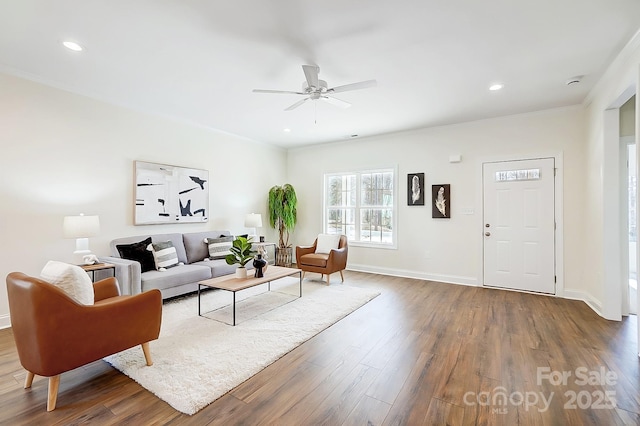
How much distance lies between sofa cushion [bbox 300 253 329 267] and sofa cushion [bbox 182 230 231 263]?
1.67 metres

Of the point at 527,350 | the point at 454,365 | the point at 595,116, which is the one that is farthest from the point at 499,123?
the point at 454,365

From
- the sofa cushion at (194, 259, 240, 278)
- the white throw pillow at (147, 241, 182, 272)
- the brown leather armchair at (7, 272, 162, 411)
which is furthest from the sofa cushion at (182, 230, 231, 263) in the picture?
the brown leather armchair at (7, 272, 162, 411)

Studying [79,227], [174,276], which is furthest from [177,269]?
[79,227]

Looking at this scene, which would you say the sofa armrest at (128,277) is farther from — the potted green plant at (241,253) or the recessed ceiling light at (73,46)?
the recessed ceiling light at (73,46)

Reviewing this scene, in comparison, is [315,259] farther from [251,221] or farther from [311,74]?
[311,74]

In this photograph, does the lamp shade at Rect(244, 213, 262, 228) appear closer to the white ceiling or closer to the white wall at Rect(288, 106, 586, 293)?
the white wall at Rect(288, 106, 586, 293)

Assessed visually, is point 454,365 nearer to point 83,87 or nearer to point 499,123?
point 499,123

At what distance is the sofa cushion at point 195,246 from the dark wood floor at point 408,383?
215 cm

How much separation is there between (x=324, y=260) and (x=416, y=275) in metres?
1.90

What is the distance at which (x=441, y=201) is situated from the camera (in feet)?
17.2

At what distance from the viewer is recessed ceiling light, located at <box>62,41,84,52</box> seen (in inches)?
105

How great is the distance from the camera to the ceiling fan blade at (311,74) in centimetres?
275

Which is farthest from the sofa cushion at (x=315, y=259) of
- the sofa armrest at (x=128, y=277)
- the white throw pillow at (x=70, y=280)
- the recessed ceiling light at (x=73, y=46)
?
the recessed ceiling light at (x=73, y=46)

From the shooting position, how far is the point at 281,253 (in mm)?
6531
